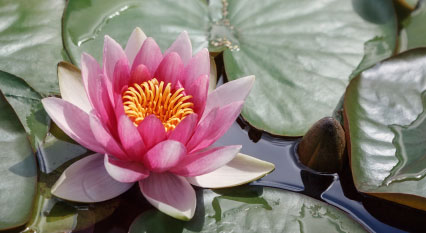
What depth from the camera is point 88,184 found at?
5.96 ft

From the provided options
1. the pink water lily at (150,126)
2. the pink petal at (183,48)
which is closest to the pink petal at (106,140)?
the pink water lily at (150,126)

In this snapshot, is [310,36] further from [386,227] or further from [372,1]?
[386,227]

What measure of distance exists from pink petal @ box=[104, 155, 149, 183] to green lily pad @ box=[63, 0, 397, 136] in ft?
2.09

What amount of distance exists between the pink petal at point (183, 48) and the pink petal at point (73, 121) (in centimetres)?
49

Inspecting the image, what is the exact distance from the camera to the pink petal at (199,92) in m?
1.92

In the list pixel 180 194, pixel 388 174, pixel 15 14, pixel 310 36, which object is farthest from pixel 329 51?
pixel 15 14

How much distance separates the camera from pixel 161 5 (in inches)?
104

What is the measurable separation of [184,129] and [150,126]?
13 cm

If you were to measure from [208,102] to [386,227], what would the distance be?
91 cm

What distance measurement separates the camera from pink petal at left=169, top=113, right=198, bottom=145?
173cm

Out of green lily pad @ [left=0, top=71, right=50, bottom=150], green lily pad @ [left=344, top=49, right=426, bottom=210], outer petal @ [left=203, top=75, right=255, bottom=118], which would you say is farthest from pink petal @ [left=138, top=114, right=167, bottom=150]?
green lily pad @ [left=344, top=49, right=426, bottom=210]

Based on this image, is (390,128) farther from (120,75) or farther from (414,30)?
(120,75)

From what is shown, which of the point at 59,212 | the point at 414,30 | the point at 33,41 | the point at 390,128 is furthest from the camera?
the point at 414,30

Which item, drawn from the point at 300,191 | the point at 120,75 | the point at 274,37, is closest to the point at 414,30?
the point at 274,37
